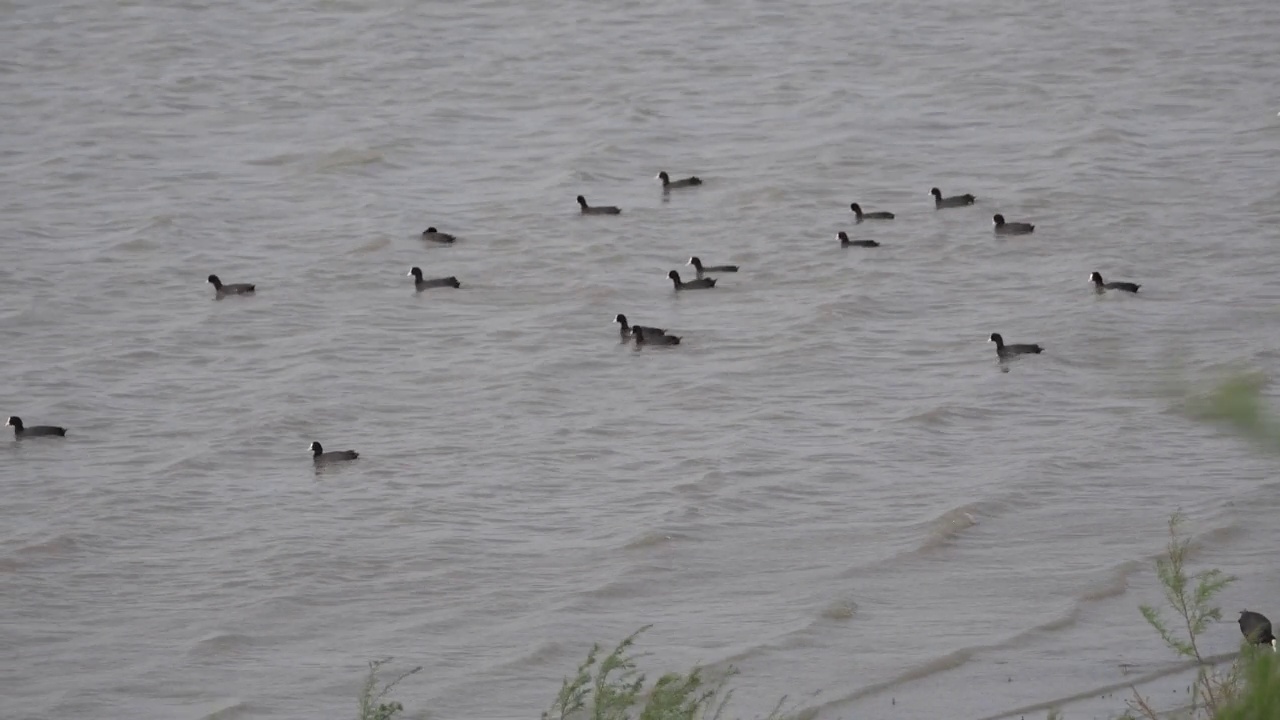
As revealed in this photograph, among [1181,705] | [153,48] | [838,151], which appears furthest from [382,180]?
[1181,705]

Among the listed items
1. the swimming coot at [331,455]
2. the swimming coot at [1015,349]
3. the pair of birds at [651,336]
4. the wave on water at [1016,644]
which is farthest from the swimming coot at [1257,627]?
the pair of birds at [651,336]

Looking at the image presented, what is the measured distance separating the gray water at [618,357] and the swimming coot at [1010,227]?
302 millimetres

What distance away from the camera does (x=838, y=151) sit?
96.1ft

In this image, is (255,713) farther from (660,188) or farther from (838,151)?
(838,151)

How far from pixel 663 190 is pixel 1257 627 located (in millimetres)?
17593

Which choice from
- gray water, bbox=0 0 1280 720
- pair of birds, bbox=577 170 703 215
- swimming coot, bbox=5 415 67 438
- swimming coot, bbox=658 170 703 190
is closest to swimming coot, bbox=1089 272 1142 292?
gray water, bbox=0 0 1280 720

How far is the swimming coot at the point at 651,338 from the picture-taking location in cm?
2042

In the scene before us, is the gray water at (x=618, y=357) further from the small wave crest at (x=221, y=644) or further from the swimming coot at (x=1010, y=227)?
the swimming coot at (x=1010, y=227)

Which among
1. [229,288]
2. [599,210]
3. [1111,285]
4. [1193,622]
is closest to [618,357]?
[229,288]

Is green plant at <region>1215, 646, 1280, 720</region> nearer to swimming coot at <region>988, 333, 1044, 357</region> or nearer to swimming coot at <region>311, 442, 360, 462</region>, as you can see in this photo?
swimming coot at <region>311, 442, 360, 462</region>

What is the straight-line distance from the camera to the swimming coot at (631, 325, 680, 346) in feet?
67.0

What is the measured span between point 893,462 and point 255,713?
662 centimetres

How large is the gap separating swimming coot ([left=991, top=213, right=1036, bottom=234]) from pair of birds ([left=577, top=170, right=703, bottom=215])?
16.1 feet

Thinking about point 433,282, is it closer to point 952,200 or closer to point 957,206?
point 952,200
